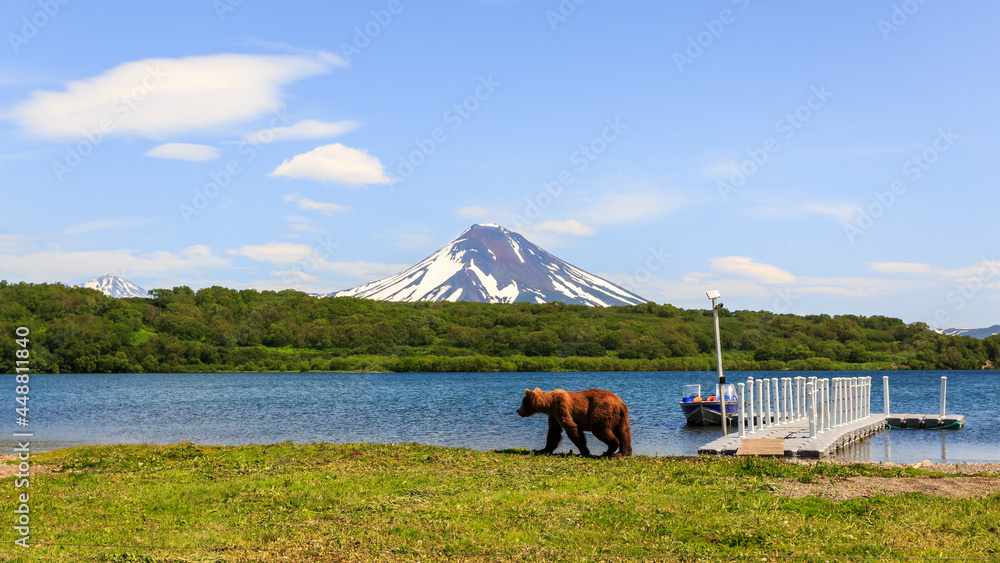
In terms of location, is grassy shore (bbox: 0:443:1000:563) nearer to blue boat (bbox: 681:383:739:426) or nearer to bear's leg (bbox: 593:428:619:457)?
bear's leg (bbox: 593:428:619:457)

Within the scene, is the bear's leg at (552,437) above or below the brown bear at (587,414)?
below

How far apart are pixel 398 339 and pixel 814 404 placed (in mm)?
111959

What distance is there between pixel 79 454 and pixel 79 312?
10714 centimetres

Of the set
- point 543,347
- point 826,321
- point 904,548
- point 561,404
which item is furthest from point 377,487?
point 826,321

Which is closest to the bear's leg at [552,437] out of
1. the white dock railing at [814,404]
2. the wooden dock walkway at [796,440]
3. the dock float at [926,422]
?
the wooden dock walkway at [796,440]

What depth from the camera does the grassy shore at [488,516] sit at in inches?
293

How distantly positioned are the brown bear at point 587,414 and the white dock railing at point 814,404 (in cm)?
465

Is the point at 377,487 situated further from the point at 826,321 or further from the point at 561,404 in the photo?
the point at 826,321

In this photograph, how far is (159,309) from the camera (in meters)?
124

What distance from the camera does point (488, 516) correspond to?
8.84 meters

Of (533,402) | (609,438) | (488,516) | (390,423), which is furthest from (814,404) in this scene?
(390,423)

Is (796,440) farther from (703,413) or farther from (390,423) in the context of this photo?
(390,423)

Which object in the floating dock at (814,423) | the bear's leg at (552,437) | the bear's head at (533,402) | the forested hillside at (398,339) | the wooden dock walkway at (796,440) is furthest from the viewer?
the forested hillside at (398,339)

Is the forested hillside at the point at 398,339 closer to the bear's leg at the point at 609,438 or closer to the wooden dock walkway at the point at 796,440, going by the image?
the wooden dock walkway at the point at 796,440
